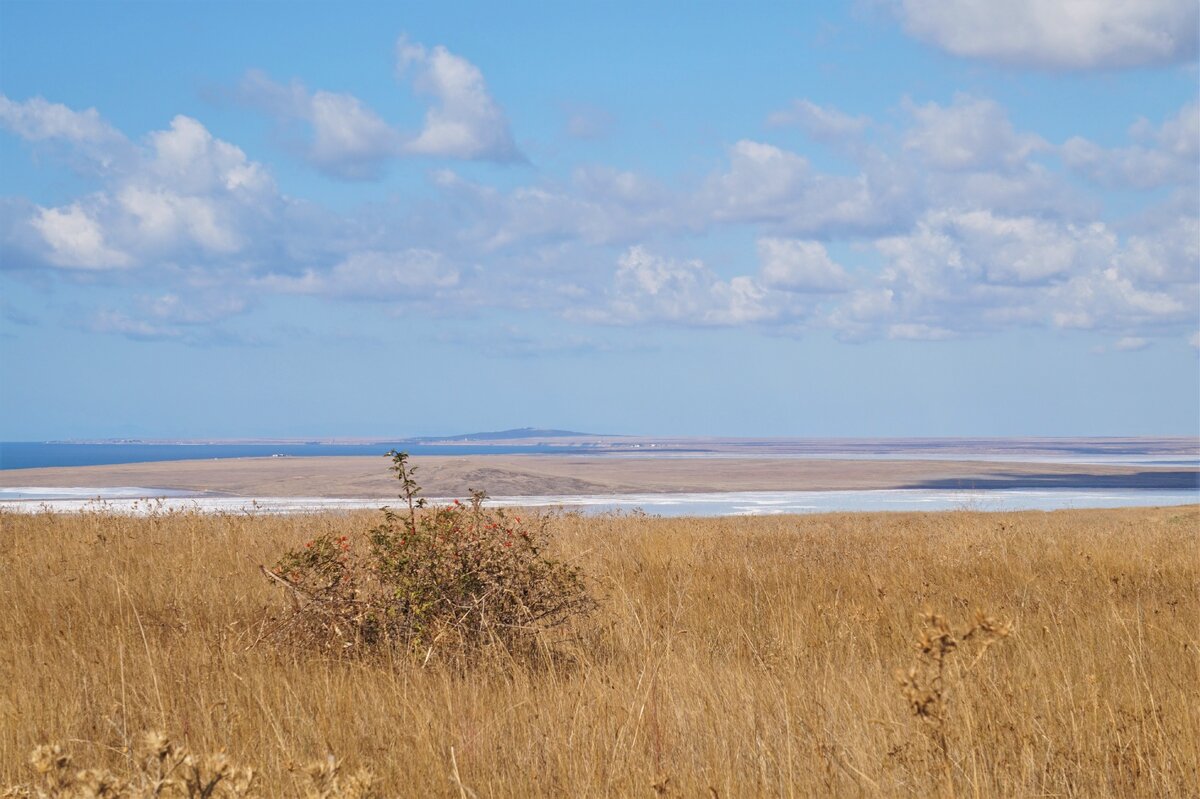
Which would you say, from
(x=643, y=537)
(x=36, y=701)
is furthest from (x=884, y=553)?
(x=36, y=701)

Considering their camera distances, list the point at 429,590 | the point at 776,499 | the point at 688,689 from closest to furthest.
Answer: the point at 688,689 < the point at 429,590 < the point at 776,499

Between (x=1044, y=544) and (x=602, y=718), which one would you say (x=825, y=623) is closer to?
(x=602, y=718)

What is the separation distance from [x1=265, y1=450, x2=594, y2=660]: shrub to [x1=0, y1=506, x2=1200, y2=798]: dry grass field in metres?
0.25

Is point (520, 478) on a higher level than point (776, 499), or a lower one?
higher

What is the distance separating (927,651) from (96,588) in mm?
7176

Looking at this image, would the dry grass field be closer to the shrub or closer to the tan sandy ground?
the shrub

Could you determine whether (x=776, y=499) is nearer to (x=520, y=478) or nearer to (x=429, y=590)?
(x=520, y=478)

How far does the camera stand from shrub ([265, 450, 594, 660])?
5938mm

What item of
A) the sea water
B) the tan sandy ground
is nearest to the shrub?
the sea water

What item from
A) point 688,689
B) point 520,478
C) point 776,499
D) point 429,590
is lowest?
point 776,499

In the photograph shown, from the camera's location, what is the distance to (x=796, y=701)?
15.1 ft

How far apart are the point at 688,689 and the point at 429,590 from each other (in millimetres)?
2072

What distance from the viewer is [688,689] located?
4703 mm

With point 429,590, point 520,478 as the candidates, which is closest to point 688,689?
point 429,590
